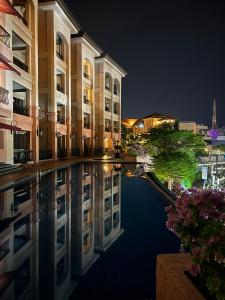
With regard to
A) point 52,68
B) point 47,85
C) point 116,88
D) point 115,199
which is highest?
point 116,88

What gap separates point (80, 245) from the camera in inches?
232

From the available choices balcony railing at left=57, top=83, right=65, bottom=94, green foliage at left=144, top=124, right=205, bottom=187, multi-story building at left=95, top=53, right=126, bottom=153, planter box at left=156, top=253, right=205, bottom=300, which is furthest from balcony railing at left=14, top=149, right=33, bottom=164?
multi-story building at left=95, top=53, right=126, bottom=153

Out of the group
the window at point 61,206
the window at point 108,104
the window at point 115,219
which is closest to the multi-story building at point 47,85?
the window at point 108,104

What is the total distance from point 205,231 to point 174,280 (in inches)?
27.2

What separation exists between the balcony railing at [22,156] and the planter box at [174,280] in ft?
68.0

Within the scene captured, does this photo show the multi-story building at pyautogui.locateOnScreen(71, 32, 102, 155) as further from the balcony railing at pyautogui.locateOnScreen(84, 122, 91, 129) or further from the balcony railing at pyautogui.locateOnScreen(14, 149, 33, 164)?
the balcony railing at pyautogui.locateOnScreen(14, 149, 33, 164)

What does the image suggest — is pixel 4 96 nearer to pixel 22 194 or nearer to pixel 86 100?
pixel 22 194

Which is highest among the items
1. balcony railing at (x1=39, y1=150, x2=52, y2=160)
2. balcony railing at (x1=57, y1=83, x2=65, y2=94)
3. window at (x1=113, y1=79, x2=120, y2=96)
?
window at (x1=113, y1=79, x2=120, y2=96)

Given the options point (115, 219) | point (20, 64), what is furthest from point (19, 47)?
point (115, 219)

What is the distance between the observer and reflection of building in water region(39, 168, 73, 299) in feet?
13.4

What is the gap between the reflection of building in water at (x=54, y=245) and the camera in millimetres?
4078

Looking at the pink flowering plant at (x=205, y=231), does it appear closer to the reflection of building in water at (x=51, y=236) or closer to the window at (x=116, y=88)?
the reflection of building in water at (x=51, y=236)

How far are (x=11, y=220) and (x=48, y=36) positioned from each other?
989 inches

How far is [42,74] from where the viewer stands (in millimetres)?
29391
